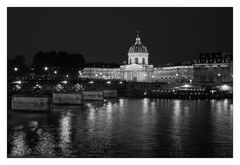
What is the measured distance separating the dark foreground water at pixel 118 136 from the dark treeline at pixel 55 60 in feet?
203

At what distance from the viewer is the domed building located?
162 meters

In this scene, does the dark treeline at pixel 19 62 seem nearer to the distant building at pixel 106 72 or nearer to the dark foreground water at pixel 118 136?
the dark foreground water at pixel 118 136

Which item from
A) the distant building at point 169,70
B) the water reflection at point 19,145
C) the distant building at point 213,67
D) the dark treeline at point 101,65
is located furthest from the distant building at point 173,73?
the water reflection at point 19,145

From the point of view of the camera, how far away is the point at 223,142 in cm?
2789

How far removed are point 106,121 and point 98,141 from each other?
13.3m

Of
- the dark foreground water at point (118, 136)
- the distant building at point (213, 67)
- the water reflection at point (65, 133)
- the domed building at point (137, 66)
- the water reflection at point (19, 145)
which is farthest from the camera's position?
the domed building at point (137, 66)

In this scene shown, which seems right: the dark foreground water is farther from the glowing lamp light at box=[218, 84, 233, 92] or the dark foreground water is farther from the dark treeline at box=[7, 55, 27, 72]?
the glowing lamp light at box=[218, 84, 233, 92]

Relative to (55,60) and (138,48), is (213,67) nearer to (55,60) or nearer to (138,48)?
(138,48)

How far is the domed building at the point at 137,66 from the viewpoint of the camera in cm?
16200

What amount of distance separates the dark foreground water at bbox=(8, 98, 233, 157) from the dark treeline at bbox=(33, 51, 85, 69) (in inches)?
2433

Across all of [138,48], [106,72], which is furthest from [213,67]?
[106,72]

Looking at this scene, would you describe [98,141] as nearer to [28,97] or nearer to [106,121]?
[106,121]

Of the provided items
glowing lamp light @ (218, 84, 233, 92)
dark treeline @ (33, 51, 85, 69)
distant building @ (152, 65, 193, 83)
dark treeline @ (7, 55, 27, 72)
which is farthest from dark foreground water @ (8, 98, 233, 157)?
distant building @ (152, 65, 193, 83)
